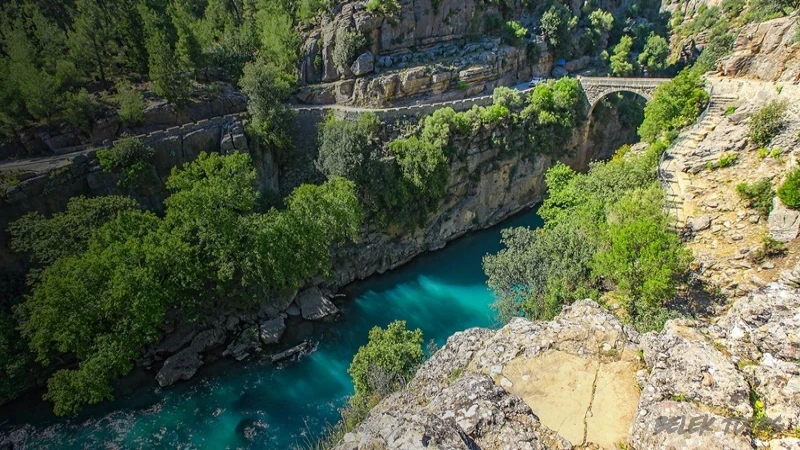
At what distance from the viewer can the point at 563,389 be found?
12.9 metres

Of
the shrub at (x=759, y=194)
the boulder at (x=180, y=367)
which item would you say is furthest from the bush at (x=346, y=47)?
the shrub at (x=759, y=194)

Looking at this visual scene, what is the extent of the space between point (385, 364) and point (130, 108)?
2822 cm

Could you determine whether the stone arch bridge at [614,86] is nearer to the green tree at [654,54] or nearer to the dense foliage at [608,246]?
the dense foliage at [608,246]

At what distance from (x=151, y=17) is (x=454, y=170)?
2971cm

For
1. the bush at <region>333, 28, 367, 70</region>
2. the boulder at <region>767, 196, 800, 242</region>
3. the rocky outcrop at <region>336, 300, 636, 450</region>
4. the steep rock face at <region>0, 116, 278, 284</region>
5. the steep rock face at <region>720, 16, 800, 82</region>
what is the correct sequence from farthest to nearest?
1. the bush at <region>333, 28, 367, 70</region>
2. the steep rock face at <region>720, 16, 800, 82</region>
3. the steep rock face at <region>0, 116, 278, 284</region>
4. the boulder at <region>767, 196, 800, 242</region>
5. the rocky outcrop at <region>336, 300, 636, 450</region>

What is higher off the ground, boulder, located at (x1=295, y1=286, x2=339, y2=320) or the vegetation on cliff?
the vegetation on cliff

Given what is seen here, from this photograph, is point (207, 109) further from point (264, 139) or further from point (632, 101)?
point (632, 101)

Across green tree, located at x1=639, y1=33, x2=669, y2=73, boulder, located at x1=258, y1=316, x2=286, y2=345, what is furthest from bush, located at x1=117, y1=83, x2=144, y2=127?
green tree, located at x1=639, y1=33, x2=669, y2=73

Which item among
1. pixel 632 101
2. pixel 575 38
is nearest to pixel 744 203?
pixel 632 101

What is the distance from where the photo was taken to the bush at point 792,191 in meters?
19.4

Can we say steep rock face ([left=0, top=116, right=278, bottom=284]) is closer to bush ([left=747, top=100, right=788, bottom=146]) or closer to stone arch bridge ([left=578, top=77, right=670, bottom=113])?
stone arch bridge ([left=578, top=77, right=670, bottom=113])

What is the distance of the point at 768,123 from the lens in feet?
81.6

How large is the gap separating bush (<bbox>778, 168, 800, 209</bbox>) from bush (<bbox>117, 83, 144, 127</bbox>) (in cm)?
4124

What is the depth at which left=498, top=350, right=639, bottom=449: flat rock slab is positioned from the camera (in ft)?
38.5
